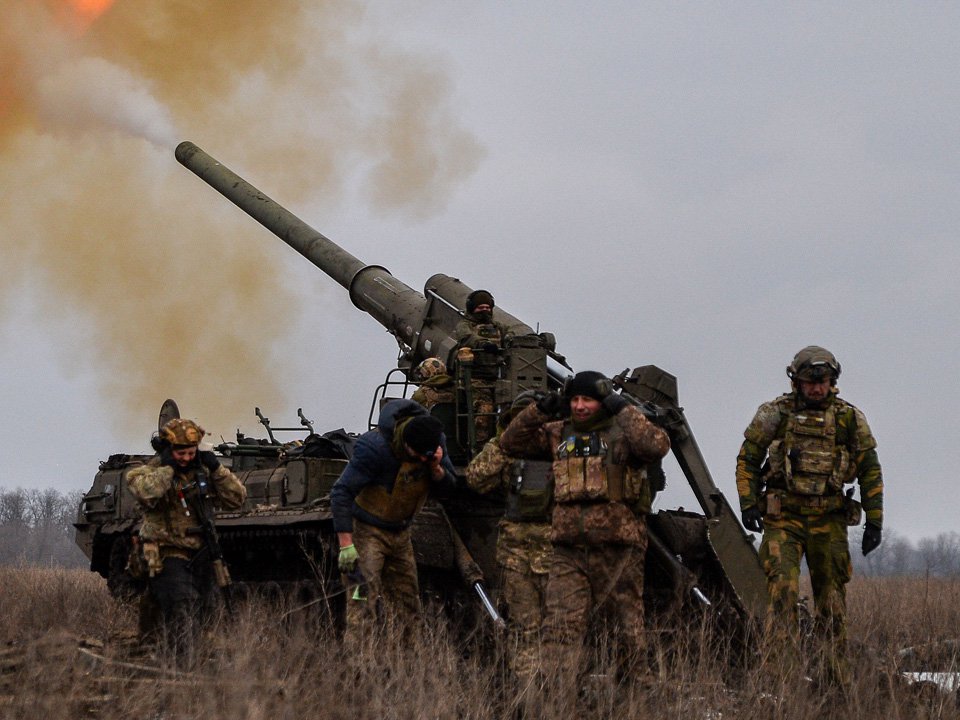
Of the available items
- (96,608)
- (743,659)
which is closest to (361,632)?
(743,659)

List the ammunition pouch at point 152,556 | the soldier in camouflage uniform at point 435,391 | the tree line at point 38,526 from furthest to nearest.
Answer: the tree line at point 38,526 < the soldier in camouflage uniform at point 435,391 < the ammunition pouch at point 152,556

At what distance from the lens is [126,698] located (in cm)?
603

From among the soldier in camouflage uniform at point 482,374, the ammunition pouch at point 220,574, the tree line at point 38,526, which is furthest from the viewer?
the tree line at point 38,526

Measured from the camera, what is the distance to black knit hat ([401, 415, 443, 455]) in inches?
307

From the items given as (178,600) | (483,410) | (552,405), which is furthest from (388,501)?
(483,410)

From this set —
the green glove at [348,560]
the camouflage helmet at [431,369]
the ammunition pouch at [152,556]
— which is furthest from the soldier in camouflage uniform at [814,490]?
the ammunition pouch at [152,556]

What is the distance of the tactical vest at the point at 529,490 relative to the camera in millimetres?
7934

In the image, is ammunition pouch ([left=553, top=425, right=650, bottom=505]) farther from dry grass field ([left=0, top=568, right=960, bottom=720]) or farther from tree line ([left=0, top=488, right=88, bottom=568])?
tree line ([left=0, top=488, right=88, bottom=568])

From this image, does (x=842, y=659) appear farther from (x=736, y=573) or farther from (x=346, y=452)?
(x=346, y=452)

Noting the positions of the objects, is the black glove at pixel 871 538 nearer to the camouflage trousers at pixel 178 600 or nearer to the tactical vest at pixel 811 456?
the tactical vest at pixel 811 456

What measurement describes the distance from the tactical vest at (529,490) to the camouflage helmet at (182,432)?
214 cm

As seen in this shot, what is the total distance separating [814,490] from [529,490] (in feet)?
5.72

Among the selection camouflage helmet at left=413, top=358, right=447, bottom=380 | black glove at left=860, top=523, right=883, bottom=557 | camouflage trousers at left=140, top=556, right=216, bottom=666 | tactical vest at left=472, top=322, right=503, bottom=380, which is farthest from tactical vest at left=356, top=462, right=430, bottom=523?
black glove at left=860, top=523, right=883, bottom=557

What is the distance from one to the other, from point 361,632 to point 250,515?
374 centimetres
